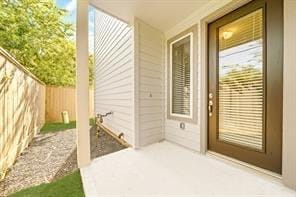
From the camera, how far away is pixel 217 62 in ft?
9.92

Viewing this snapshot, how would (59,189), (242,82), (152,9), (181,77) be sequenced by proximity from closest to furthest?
(59,189) < (242,82) < (152,9) < (181,77)

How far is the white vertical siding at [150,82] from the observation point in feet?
12.5

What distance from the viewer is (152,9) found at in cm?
338

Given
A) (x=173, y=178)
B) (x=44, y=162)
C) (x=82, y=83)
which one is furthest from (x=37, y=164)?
(x=173, y=178)

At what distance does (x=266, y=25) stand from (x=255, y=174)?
6.06 ft

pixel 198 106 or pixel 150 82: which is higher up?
pixel 150 82

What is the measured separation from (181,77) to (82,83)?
2.06 m

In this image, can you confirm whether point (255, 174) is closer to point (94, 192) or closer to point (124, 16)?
point (94, 192)

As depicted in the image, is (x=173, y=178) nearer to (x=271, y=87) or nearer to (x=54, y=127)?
(x=271, y=87)

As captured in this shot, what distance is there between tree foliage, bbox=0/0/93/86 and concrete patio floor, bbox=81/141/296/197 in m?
5.41

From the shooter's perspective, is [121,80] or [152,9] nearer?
[152,9]

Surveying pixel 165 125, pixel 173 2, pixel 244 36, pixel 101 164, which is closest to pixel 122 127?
pixel 165 125

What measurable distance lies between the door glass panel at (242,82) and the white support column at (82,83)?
2090 millimetres

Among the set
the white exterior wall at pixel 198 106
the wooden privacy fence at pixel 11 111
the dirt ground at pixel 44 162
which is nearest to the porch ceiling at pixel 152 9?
the white exterior wall at pixel 198 106
